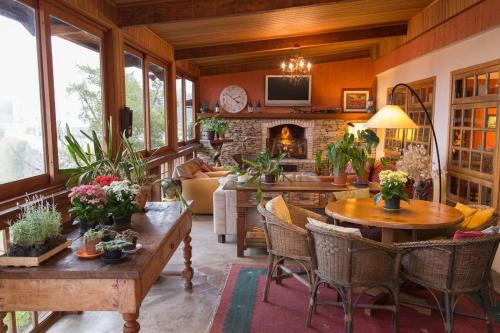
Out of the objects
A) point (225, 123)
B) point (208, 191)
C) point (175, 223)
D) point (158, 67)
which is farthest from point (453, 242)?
point (225, 123)

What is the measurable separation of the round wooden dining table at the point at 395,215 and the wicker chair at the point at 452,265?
0.27 m

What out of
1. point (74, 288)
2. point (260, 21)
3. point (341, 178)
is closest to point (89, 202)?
point (74, 288)

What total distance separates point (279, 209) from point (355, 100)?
6.53 metres

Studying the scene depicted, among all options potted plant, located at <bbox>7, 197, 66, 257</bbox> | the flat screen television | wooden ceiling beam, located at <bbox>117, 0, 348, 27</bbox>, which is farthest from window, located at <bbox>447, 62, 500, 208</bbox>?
the flat screen television

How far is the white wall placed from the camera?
Result: 4182 millimetres

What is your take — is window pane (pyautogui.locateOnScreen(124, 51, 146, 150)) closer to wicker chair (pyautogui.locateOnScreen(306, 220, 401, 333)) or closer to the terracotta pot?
the terracotta pot

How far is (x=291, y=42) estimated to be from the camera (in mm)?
6777

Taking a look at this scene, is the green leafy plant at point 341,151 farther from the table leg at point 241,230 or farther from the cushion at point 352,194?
the table leg at point 241,230

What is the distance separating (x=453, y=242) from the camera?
8.36 ft

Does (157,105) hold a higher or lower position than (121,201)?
higher

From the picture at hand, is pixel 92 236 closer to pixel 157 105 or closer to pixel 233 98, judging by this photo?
pixel 157 105

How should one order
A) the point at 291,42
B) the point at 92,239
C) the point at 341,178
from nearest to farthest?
the point at 92,239 → the point at 341,178 → the point at 291,42

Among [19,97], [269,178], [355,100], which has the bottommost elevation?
[269,178]

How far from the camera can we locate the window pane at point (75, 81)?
3.38 metres
